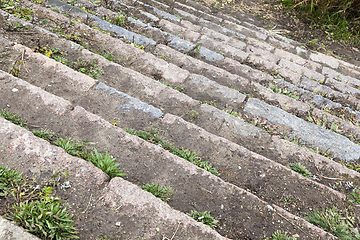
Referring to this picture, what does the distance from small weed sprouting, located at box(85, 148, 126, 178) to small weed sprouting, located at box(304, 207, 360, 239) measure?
1510mm

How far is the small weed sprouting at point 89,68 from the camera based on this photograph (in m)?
2.63

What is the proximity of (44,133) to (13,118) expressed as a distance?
298 millimetres

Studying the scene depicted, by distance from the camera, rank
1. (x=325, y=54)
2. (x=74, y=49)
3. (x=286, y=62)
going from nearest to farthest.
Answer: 1. (x=74, y=49)
2. (x=286, y=62)
3. (x=325, y=54)

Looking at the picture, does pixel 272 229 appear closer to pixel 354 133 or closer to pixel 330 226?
pixel 330 226

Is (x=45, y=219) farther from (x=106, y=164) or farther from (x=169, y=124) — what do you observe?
(x=169, y=124)

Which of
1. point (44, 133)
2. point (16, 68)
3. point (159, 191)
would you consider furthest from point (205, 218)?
point (16, 68)

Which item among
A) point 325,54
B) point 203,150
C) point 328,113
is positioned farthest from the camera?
point 325,54

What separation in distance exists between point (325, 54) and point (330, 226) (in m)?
5.04

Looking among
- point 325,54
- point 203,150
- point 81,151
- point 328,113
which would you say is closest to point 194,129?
point 203,150

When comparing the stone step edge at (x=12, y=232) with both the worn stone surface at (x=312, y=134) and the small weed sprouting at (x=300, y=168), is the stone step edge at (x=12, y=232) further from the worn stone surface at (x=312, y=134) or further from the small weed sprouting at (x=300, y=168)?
the worn stone surface at (x=312, y=134)

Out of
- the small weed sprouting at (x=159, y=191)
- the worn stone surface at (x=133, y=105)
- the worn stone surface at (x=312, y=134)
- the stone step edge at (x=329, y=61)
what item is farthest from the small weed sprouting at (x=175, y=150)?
the stone step edge at (x=329, y=61)

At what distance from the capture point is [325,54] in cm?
563

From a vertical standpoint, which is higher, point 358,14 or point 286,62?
point 358,14

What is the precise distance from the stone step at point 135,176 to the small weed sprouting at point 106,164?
0.09 meters
